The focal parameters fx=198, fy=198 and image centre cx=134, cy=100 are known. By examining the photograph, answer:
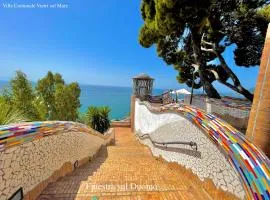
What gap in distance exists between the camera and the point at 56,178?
3.78 m

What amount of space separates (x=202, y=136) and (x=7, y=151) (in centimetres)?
313

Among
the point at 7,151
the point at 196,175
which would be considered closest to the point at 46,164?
the point at 7,151

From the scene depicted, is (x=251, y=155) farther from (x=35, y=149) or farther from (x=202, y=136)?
(x=35, y=149)

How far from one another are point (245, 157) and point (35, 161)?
301 cm

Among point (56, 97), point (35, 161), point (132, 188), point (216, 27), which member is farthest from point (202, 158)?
point (56, 97)

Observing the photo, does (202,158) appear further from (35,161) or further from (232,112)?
(232,112)

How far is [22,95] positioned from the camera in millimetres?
13648

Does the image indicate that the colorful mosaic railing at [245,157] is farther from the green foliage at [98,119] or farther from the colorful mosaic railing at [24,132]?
the green foliage at [98,119]

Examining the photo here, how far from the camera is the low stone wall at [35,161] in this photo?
2426 millimetres

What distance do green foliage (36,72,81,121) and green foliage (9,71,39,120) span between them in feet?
13.6

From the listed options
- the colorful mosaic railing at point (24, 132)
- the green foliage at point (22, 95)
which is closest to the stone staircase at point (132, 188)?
the colorful mosaic railing at point (24, 132)

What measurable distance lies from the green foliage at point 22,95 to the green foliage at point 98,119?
5.49 m

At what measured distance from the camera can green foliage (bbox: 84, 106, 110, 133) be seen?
18.4 metres

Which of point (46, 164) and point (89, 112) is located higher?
point (46, 164)
